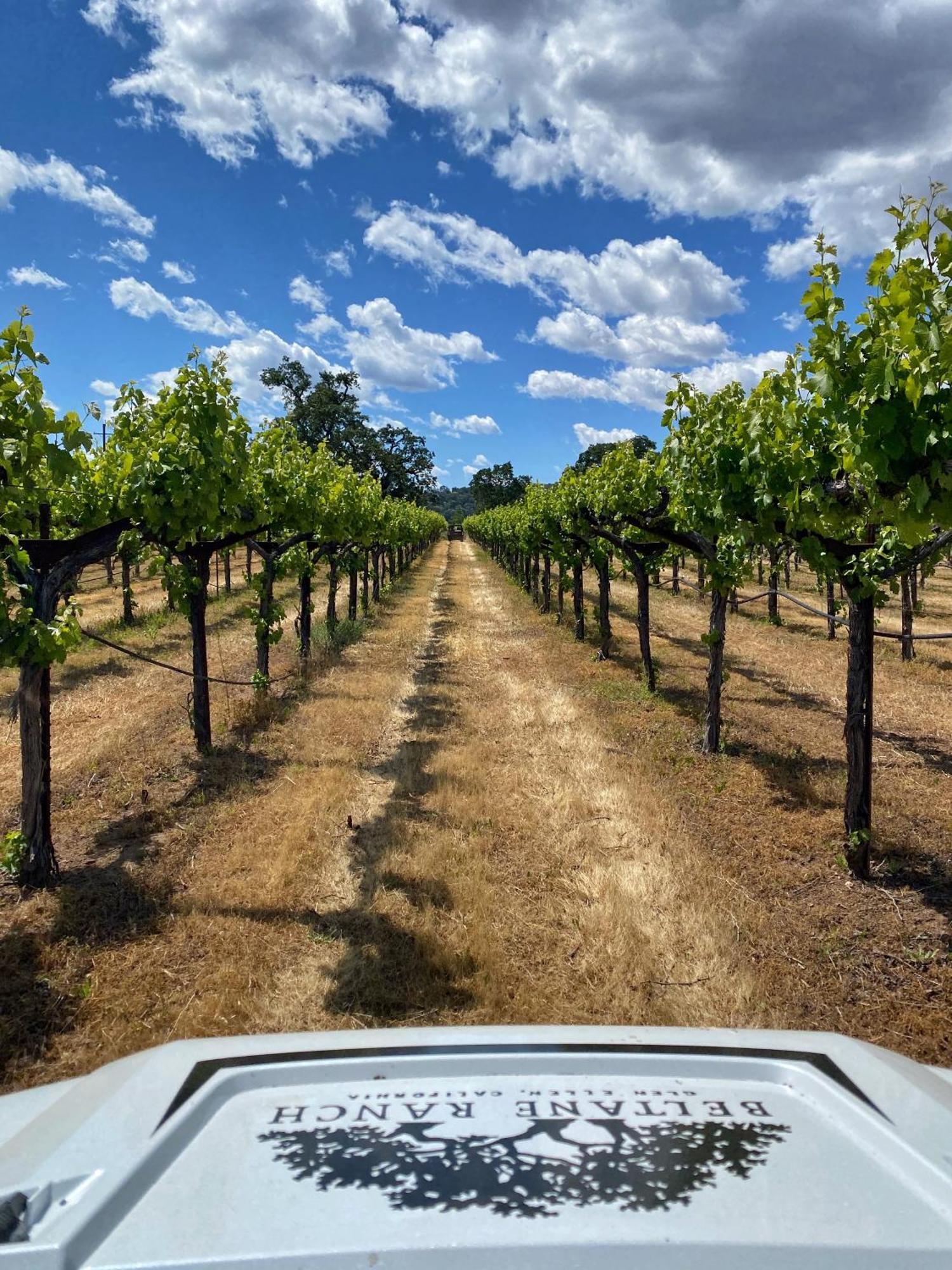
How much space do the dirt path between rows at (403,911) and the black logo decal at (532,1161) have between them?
3.03 metres

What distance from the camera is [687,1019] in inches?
177

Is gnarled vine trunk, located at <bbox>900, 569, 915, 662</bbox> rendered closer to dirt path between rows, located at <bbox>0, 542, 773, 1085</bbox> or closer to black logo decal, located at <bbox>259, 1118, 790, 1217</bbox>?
dirt path between rows, located at <bbox>0, 542, 773, 1085</bbox>

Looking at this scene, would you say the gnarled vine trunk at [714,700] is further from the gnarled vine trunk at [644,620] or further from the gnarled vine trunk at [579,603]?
the gnarled vine trunk at [579,603]

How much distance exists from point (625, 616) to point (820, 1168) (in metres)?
23.6

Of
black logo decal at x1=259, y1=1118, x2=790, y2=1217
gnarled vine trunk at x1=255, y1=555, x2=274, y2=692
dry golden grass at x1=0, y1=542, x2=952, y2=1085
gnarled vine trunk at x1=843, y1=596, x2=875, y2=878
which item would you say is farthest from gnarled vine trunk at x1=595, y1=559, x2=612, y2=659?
black logo decal at x1=259, y1=1118, x2=790, y2=1217

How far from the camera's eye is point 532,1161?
1.58 meters

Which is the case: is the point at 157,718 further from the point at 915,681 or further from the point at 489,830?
the point at 915,681

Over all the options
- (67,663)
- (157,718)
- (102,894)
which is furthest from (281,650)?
(102,894)

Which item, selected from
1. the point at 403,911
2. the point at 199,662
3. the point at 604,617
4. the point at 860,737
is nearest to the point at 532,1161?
the point at 403,911

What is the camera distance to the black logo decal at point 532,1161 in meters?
1.44

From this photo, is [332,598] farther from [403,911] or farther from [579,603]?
[403,911]

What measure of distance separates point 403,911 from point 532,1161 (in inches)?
175

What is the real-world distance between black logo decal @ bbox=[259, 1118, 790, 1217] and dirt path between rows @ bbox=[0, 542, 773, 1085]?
9.94ft

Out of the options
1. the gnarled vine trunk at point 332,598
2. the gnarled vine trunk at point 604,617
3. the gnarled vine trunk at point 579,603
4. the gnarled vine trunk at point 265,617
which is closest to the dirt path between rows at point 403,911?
the gnarled vine trunk at point 265,617
